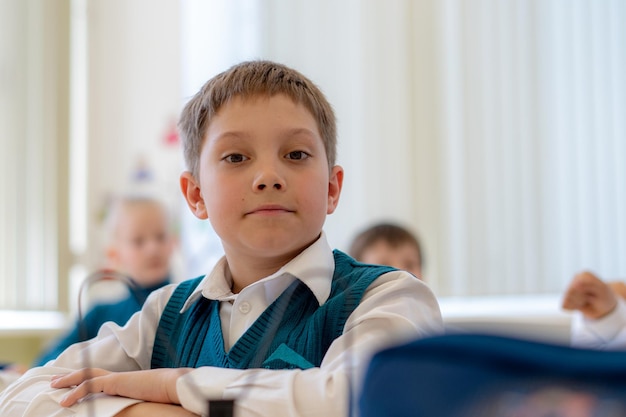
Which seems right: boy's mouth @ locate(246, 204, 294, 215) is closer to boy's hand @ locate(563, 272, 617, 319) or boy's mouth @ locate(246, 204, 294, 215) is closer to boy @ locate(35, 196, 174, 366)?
boy's hand @ locate(563, 272, 617, 319)

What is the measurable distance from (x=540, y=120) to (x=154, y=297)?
113 inches

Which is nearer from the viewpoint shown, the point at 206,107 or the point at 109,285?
the point at 109,285

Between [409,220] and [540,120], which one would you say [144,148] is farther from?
[540,120]

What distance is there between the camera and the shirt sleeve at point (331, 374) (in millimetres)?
709

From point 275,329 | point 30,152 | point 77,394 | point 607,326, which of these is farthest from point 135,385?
point 30,152

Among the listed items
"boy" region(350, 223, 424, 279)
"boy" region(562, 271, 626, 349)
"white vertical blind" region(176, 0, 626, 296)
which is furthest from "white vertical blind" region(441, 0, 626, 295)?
"boy" region(562, 271, 626, 349)

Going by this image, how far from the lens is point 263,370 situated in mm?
770

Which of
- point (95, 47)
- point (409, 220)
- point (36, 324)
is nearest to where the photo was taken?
point (36, 324)

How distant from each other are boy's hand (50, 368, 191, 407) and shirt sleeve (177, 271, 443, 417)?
26 mm

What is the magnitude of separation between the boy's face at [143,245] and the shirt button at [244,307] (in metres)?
1.41

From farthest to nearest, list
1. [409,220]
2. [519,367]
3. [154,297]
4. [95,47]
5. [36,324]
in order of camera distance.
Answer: [409,220], [95,47], [36,324], [154,297], [519,367]

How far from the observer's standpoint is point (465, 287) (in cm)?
361

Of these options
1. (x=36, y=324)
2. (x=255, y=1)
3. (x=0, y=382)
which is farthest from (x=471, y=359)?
(x=255, y=1)

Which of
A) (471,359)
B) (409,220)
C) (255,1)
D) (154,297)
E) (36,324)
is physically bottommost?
(36,324)
